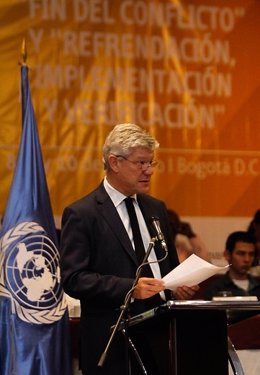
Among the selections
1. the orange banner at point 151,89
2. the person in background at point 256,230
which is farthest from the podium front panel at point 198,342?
the orange banner at point 151,89

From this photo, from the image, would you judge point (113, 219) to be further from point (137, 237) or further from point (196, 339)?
point (196, 339)

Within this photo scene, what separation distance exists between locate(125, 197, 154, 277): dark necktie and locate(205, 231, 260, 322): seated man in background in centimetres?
216

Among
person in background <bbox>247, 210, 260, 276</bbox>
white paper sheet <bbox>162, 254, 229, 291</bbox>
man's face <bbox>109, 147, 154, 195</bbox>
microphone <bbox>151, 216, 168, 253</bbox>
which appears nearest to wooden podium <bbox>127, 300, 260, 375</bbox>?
white paper sheet <bbox>162, 254, 229, 291</bbox>

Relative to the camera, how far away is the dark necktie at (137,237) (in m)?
3.93

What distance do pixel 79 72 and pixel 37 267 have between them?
99.6 inches

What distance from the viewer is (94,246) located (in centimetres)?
396

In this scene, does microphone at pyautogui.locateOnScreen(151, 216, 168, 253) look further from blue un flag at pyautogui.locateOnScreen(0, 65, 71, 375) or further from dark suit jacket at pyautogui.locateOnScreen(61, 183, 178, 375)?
blue un flag at pyautogui.locateOnScreen(0, 65, 71, 375)

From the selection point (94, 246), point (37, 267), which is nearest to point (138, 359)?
point (94, 246)

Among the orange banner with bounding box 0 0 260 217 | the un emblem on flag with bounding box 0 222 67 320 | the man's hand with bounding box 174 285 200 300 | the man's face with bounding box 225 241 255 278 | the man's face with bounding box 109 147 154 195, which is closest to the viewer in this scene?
the man's hand with bounding box 174 285 200 300

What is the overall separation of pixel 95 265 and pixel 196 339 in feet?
2.04

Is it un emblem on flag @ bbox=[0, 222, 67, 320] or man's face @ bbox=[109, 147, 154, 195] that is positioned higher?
man's face @ bbox=[109, 147, 154, 195]

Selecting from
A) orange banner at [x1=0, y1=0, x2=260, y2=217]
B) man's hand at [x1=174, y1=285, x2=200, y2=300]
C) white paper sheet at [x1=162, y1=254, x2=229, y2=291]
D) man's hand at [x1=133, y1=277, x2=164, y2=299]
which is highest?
orange banner at [x1=0, y1=0, x2=260, y2=217]

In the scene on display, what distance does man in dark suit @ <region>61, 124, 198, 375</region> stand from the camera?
377 cm

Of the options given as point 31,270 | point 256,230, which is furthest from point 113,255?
point 256,230
